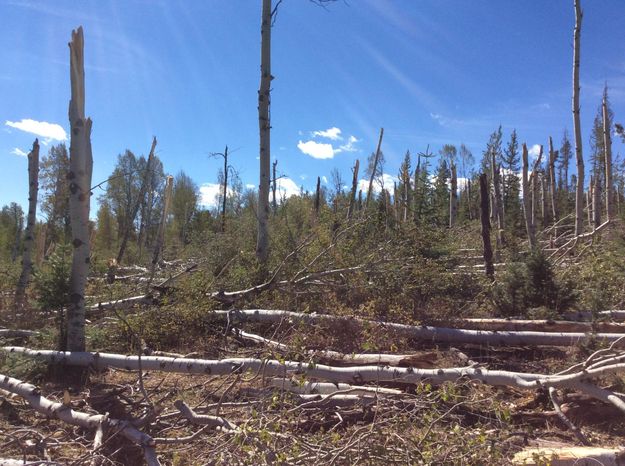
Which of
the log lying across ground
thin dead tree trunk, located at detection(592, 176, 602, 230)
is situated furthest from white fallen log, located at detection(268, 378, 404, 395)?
thin dead tree trunk, located at detection(592, 176, 602, 230)

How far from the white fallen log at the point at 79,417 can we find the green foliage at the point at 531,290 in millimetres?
5477

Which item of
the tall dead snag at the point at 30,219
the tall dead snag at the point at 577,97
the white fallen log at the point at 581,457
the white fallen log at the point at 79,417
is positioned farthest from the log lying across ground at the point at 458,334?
the tall dead snag at the point at 577,97

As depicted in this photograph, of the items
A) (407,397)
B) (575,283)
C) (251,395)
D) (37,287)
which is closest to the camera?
(407,397)

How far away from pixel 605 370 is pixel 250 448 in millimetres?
2910

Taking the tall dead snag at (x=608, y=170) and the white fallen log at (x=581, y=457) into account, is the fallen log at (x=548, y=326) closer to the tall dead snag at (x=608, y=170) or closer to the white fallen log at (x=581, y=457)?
the white fallen log at (x=581, y=457)

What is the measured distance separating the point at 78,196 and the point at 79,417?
9.02 ft

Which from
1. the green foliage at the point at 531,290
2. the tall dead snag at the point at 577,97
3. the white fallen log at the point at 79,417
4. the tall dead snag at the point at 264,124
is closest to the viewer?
the white fallen log at the point at 79,417

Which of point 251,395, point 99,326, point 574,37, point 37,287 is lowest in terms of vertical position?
point 251,395

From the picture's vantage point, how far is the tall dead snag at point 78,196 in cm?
523

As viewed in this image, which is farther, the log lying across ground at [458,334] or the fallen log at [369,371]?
the log lying across ground at [458,334]

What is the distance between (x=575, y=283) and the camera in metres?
6.93

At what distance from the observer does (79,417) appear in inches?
138

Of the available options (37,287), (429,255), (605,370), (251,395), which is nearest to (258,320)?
(251,395)

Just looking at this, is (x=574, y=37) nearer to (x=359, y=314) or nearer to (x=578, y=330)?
(x=578, y=330)
